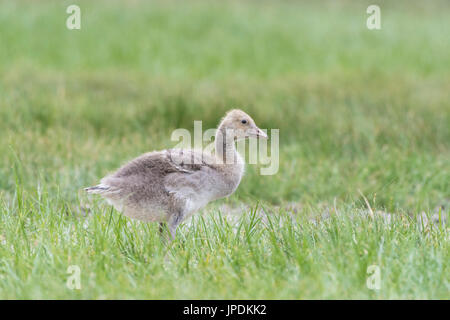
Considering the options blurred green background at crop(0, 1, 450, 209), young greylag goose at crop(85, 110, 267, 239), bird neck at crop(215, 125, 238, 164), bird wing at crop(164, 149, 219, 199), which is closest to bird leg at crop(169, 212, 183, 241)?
young greylag goose at crop(85, 110, 267, 239)

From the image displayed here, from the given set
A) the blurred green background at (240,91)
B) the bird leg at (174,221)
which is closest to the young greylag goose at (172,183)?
the bird leg at (174,221)

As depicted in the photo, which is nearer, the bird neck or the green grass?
the green grass

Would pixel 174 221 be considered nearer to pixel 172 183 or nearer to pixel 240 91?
pixel 172 183

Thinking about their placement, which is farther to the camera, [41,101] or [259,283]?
[41,101]

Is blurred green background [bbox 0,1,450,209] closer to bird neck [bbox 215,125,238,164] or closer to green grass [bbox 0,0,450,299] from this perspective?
green grass [bbox 0,0,450,299]

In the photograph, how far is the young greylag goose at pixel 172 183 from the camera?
5.44m

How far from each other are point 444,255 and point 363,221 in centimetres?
66

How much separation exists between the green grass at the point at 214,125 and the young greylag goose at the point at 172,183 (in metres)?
0.21

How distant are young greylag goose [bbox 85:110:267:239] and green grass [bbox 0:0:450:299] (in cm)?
21

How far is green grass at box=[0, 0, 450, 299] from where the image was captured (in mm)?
4844

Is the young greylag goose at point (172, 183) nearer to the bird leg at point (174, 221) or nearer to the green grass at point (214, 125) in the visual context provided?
the bird leg at point (174, 221)

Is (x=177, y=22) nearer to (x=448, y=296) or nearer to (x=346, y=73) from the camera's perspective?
(x=346, y=73)

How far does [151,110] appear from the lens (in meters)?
10.9
